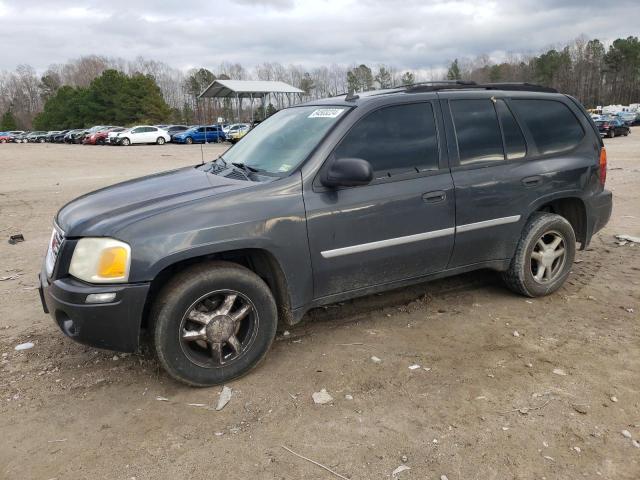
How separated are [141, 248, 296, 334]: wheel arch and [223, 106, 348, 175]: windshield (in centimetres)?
61

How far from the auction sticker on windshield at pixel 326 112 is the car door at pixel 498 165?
0.86m

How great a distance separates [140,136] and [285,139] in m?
39.1

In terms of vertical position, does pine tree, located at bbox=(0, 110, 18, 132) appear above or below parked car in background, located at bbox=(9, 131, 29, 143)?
above

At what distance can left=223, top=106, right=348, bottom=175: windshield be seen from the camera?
3.67 meters

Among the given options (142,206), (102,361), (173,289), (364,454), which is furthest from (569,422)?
(102,361)

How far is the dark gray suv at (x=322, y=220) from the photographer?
3.07m

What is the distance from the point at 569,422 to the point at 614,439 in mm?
226

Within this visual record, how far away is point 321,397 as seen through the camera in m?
3.20

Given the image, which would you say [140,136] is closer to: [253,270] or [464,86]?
[464,86]

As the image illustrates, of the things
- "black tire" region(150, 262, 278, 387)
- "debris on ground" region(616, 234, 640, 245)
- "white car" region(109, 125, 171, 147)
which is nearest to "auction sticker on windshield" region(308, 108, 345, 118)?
"black tire" region(150, 262, 278, 387)

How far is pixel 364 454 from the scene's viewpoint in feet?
8.77

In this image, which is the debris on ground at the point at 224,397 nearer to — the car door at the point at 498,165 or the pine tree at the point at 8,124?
the car door at the point at 498,165

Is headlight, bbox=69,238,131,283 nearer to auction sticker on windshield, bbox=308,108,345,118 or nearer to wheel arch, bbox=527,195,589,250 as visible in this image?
auction sticker on windshield, bbox=308,108,345,118

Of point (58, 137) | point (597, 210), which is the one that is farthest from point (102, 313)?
point (58, 137)
